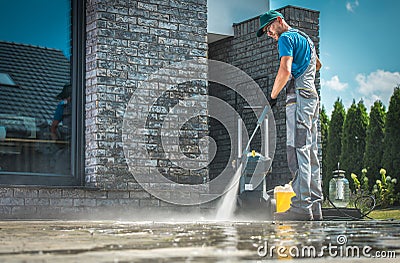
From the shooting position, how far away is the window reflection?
6105 mm

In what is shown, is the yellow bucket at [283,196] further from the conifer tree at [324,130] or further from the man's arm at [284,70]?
the conifer tree at [324,130]

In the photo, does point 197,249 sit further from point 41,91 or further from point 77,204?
point 41,91

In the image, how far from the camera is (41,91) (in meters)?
6.32

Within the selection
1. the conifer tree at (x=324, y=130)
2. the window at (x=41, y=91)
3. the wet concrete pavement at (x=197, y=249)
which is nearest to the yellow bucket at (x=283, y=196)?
the window at (x=41, y=91)

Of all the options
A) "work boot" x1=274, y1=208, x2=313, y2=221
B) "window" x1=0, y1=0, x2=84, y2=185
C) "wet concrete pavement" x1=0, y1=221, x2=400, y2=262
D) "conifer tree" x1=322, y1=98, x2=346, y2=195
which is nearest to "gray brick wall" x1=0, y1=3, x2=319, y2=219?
"window" x1=0, y1=0, x2=84, y2=185

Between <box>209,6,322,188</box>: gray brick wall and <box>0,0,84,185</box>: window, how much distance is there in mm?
3433

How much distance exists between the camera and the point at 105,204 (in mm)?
6391

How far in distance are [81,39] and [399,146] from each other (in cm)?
754

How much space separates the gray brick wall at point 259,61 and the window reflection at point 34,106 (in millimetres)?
3540

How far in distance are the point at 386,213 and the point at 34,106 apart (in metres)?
6.90

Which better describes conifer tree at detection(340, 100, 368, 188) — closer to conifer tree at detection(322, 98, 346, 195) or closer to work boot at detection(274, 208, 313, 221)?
conifer tree at detection(322, 98, 346, 195)

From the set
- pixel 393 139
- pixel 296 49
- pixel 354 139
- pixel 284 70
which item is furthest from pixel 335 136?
pixel 284 70

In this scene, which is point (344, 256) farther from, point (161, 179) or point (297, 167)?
point (161, 179)

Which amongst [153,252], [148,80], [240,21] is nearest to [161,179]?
[148,80]
